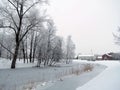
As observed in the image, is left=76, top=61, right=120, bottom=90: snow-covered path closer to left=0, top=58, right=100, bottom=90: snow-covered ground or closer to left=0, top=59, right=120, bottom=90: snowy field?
left=0, top=59, right=120, bottom=90: snowy field

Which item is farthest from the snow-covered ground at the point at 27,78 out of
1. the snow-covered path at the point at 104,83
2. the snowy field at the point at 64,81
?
the snow-covered path at the point at 104,83

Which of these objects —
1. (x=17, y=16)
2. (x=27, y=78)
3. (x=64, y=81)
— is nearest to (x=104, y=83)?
(x=64, y=81)

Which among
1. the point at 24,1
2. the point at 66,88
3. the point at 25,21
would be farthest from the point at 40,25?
the point at 66,88

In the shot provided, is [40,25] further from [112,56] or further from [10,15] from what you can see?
[112,56]

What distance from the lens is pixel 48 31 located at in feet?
190

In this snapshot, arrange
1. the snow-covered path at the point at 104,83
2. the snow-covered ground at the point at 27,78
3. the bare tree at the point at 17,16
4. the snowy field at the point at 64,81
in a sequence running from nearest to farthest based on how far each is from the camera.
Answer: the snow-covered path at the point at 104,83 → the snowy field at the point at 64,81 → the snow-covered ground at the point at 27,78 → the bare tree at the point at 17,16

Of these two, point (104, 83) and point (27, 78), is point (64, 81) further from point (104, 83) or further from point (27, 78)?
point (27, 78)

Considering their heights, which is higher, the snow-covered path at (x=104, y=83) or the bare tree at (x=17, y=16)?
the bare tree at (x=17, y=16)

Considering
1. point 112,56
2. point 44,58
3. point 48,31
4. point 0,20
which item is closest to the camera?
point 0,20

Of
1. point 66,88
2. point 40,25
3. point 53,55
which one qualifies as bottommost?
point 66,88

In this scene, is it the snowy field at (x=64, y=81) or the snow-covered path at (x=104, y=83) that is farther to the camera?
the snowy field at (x=64, y=81)

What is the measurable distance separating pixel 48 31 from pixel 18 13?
85.7 feet

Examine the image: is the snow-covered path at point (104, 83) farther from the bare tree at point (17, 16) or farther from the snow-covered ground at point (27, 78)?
the bare tree at point (17, 16)

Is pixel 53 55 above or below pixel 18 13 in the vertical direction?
below
